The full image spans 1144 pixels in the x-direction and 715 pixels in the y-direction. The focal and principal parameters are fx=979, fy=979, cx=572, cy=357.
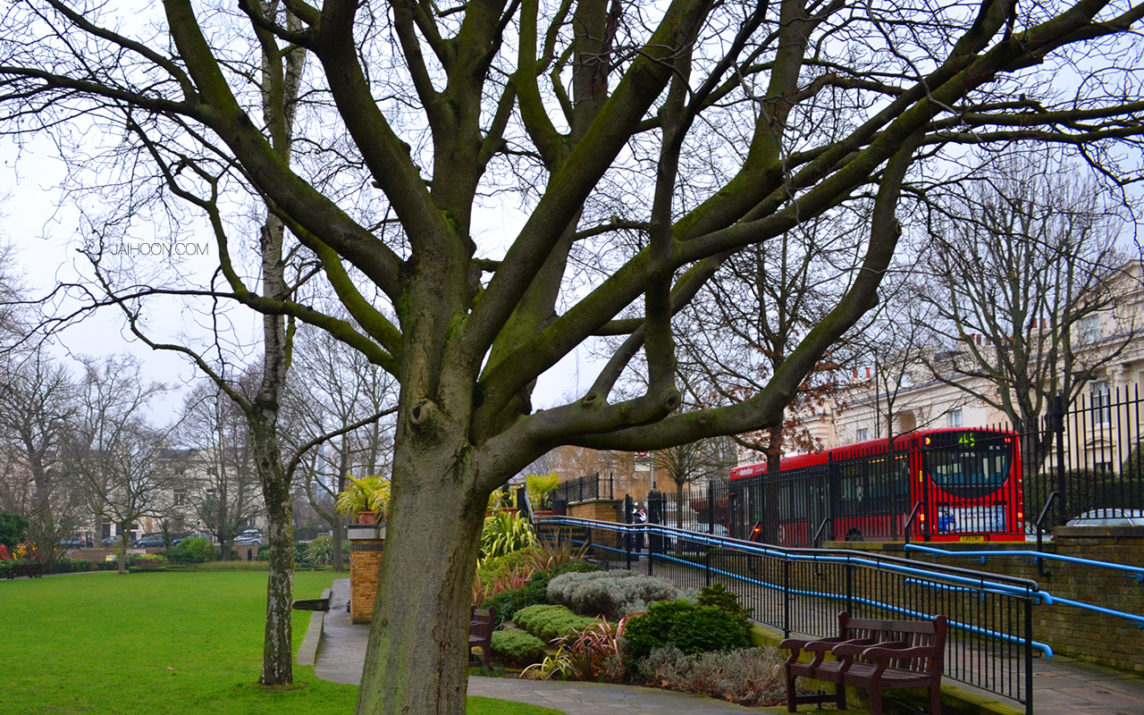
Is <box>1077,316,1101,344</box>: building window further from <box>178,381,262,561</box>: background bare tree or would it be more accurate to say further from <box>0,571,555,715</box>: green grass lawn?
<box>178,381,262,561</box>: background bare tree

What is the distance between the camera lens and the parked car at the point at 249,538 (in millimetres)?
74250

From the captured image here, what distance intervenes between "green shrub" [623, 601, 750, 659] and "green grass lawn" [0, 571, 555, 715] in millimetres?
2638

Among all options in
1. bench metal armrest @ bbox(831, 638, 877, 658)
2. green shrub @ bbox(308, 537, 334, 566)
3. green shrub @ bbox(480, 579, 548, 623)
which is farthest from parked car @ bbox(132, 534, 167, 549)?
bench metal armrest @ bbox(831, 638, 877, 658)

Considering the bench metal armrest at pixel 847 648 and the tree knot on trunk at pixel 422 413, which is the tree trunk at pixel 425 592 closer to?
the tree knot on trunk at pixel 422 413

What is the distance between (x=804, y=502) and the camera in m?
18.0

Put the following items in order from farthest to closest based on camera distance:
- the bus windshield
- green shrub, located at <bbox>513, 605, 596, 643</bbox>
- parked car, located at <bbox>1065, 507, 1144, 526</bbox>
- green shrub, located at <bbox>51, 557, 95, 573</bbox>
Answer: green shrub, located at <bbox>51, 557, 95, 573</bbox> → the bus windshield → green shrub, located at <bbox>513, 605, 596, 643</bbox> → parked car, located at <bbox>1065, 507, 1144, 526</bbox>

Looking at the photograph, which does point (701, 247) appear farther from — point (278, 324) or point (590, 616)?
point (590, 616)

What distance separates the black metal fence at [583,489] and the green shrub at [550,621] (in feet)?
28.7

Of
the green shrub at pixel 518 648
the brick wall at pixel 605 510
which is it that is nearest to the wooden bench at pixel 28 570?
the brick wall at pixel 605 510

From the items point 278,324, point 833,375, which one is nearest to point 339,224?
point 278,324

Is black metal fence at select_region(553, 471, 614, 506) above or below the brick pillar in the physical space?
above

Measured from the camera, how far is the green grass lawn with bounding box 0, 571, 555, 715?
9.59 meters

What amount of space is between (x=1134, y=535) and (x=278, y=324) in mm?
9497

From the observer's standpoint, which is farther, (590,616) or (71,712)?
(590,616)
